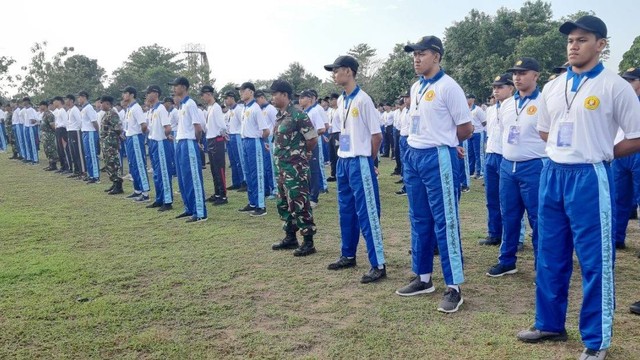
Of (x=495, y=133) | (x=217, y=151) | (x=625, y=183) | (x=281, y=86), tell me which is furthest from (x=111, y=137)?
(x=625, y=183)

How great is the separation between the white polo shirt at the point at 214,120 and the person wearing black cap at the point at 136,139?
1.36 m

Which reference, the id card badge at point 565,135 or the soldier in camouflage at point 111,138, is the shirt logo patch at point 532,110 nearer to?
the id card badge at point 565,135

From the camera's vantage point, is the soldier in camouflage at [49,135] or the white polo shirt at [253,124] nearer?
the white polo shirt at [253,124]

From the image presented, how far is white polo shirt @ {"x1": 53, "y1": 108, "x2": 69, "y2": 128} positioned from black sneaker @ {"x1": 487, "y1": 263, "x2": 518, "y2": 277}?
11912mm

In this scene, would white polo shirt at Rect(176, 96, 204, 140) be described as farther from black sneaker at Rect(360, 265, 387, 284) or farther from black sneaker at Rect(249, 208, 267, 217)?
black sneaker at Rect(360, 265, 387, 284)

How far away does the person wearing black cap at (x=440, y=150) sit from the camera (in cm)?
421

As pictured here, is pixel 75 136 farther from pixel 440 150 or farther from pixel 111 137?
pixel 440 150

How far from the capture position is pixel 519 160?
4.99 metres

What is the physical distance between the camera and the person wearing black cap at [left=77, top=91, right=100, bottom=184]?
40.5 ft

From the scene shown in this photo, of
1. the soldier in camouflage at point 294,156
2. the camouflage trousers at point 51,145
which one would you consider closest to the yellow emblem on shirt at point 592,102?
the soldier in camouflage at point 294,156

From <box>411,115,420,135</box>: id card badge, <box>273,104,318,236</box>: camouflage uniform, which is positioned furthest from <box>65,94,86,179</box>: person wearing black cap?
<box>411,115,420,135</box>: id card badge

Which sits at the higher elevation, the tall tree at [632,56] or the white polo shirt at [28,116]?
the tall tree at [632,56]

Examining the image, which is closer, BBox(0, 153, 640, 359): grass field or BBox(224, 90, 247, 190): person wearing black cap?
BBox(0, 153, 640, 359): grass field

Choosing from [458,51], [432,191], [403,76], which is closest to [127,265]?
[432,191]
